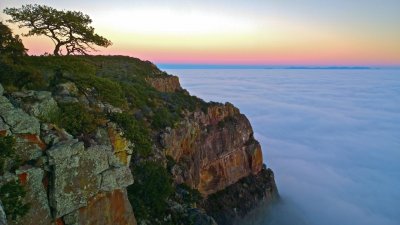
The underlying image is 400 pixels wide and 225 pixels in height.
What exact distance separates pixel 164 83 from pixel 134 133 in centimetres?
2294

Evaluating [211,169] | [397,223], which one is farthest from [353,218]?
[211,169]

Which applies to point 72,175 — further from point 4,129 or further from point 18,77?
point 18,77

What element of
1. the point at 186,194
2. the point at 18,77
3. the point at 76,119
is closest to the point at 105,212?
the point at 76,119

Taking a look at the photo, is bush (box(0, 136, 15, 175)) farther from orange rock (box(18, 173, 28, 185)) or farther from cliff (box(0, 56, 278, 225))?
orange rock (box(18, 173, 28, 185))

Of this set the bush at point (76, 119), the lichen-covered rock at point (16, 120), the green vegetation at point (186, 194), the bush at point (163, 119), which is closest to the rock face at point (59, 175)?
the lichen-covered rock at point (16, 120)

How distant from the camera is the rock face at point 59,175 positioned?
12.1 m

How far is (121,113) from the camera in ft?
68.0

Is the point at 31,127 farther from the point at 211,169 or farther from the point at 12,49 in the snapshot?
the point at 211,169

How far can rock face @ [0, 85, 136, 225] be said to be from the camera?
478 inches

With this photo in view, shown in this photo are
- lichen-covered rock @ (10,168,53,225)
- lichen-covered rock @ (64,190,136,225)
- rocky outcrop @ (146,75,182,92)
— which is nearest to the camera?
lichen-covered rock @ (10,168,53,225)

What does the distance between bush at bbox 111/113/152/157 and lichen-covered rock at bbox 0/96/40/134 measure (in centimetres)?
694

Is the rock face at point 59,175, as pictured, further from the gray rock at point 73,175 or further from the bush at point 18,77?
the bush at point 18,77

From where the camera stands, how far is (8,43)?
22.0 m

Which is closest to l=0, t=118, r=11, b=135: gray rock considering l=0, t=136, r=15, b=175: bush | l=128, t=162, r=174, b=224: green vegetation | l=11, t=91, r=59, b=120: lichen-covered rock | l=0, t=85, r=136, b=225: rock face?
l=0, t=85, r=136, b=225: rock face
